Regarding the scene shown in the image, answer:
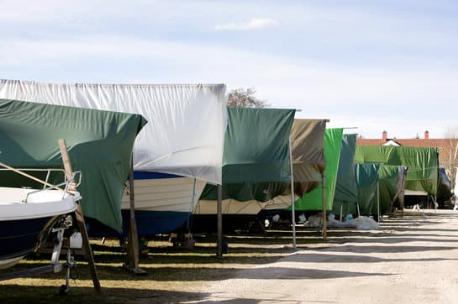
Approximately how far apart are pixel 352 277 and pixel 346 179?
14.5 metres

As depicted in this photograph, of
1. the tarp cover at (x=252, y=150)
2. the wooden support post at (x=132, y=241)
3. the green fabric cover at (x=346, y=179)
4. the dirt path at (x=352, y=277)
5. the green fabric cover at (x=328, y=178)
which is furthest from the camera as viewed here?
the green fabric cover at (x=346, y=179)

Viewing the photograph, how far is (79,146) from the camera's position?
11.7m

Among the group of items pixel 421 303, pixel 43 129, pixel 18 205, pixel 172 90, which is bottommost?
pixel 421 303

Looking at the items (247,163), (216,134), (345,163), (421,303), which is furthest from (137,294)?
(345,163)

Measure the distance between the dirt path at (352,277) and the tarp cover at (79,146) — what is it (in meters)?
2.20

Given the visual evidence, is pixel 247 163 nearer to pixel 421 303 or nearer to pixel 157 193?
pixel 157 193

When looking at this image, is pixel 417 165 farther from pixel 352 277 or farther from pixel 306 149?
pixel 352 277

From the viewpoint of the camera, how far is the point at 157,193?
15.2m

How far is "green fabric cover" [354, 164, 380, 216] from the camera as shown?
3062 cm

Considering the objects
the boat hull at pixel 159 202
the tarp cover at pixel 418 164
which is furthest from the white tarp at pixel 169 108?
the tarp cover at pixel 418 164

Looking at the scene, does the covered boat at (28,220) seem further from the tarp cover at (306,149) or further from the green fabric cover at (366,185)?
the green fabric cover at (366,185)

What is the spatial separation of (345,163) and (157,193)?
45.1ft

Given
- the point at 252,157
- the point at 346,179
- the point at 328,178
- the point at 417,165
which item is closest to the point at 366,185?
the point at 346,179

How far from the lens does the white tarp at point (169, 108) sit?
14.8 meters
